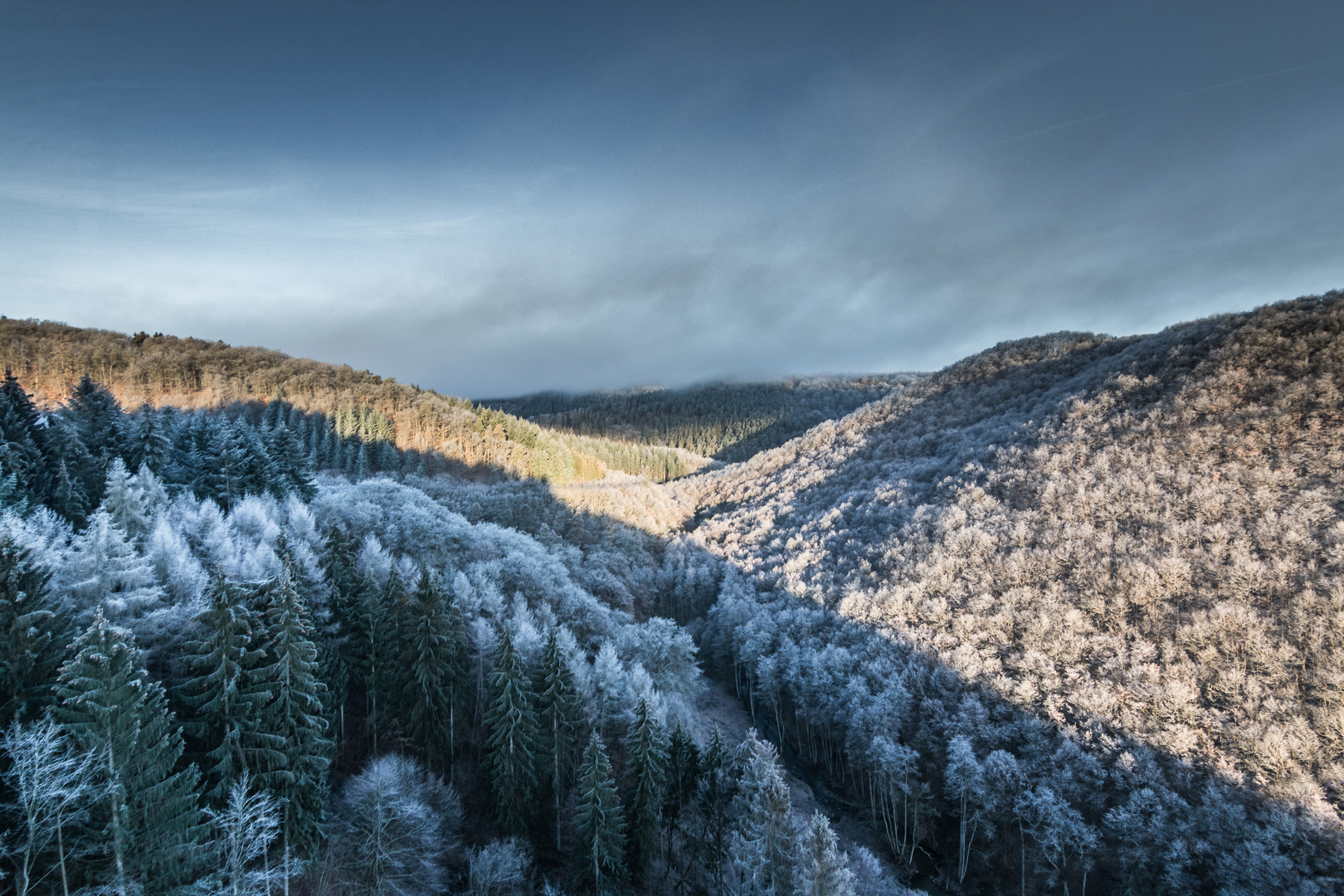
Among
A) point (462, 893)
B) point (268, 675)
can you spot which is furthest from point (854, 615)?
point (268, 675)

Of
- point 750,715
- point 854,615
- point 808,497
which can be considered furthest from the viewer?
point 808,497

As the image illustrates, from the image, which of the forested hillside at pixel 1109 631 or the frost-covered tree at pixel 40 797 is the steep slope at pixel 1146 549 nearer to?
the forested hillside at pixel 1109 631

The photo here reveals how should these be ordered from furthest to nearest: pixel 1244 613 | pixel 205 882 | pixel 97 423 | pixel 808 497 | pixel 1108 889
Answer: pixel 808 497
pixel 97 423
pixel 1244 613
pixel 1108 889
pixel 205 882

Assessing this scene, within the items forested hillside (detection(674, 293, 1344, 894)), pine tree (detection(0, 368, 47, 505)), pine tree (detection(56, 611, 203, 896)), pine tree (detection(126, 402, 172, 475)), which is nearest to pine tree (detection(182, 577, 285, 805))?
pine tree (detection(56, 611, 203, 896))

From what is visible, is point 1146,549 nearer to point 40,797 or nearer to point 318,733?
point 318,733

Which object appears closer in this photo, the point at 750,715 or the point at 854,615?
the point at 854,615

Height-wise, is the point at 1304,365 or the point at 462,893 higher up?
the point at 1304,365

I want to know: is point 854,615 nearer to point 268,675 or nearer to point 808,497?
point 808,497

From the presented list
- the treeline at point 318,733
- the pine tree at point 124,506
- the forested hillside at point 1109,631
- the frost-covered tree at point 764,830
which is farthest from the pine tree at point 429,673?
the forested hillside at point 1109,631
